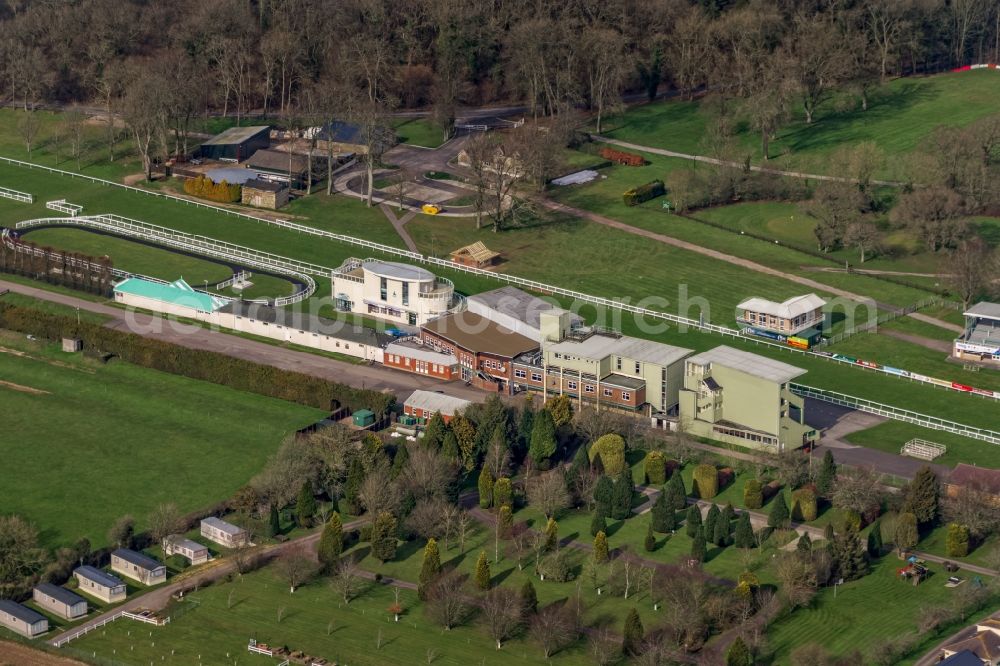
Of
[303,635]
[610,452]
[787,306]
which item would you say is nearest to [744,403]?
[610,452]

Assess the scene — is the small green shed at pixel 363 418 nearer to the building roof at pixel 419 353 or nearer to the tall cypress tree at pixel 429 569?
the building roof at pixel 419 353

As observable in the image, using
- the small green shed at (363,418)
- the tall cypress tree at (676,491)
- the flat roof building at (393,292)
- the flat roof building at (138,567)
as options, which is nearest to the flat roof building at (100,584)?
the flat roof building at (138,567)

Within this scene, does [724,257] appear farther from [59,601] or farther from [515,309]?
[59,601]

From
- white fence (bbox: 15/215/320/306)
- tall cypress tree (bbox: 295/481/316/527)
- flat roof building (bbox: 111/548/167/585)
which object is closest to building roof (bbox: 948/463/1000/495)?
tall cypress tree (bbox: 295/481/316/527)

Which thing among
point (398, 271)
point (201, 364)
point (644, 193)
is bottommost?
point (201, 364)

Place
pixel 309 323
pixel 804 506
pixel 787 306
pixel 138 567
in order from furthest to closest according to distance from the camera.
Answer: pixel 787 306, pixel 309 323, pixel 804 506, pixel 138 567

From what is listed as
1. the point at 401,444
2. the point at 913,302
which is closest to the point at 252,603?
the point at 401,444

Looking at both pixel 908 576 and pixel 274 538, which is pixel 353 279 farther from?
pixel 908 576
